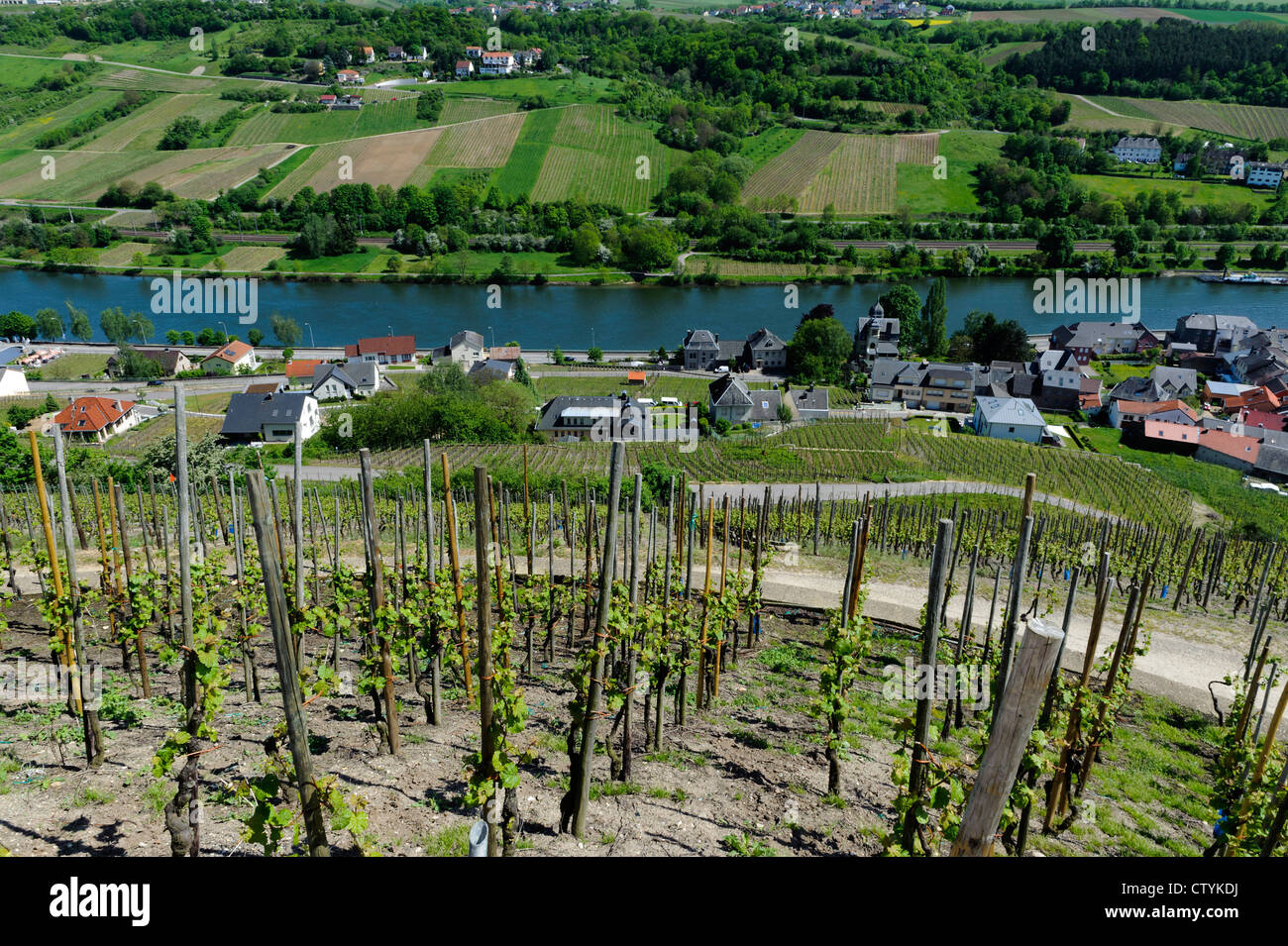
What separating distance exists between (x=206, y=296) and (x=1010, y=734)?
8244cm

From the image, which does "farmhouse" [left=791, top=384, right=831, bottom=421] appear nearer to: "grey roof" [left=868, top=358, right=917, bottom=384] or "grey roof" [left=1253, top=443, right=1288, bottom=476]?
"grey roof" [left=868, top=358, right=917, bottom=384]

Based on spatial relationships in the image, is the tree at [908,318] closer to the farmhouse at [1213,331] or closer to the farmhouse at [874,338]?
the farmhouse at [874,338]

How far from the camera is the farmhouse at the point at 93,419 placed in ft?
132

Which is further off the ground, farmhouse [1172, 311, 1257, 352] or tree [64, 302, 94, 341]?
farmhouse [1172, 311, 1257, 352]

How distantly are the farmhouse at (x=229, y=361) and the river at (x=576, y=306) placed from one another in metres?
7.06

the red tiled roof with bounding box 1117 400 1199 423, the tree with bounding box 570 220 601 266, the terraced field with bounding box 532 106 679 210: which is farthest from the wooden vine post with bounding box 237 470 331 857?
the terraced field with bounding box 532 106 679 210

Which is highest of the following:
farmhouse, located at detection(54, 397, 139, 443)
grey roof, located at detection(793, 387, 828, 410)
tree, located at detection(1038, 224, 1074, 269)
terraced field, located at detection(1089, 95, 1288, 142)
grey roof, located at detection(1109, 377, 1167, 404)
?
terraced field, located at detection(1089, 95, 1288, 142)

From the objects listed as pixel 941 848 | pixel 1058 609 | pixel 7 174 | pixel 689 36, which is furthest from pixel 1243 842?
pixel 689 36

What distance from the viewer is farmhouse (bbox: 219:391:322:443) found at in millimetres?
42062

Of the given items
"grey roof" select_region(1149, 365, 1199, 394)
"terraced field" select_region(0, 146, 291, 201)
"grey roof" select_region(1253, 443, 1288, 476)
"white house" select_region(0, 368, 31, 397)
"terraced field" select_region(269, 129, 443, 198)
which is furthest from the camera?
"terraced field" select_region(269, 129, 443, 198)

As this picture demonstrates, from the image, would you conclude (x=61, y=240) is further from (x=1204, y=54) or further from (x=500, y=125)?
(x=1204, y=54)

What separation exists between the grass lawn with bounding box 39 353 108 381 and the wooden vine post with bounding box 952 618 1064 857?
62894 mm

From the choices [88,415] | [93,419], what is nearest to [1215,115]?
[93,419]

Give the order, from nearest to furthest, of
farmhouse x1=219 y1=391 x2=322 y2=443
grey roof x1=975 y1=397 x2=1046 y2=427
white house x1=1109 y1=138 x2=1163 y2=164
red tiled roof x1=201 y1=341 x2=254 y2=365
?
farmhouse x1=219 y1=391 x2=322 y2=443
grey roof x1=975 y1=397 x2=1046 y2=427
red tiled roof x1=201 y1=341 x2=254 y2=365
white house x1=1109 y1=138 x2=1163 y2=164
